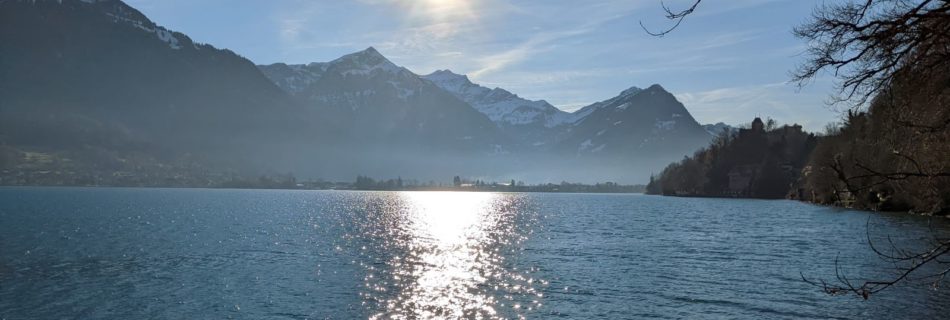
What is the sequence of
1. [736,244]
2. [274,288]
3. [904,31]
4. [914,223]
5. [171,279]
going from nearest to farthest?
[904,31]
[274,288]
[171,279]
[736,244]
[914,223]

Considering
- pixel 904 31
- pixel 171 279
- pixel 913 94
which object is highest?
pixel 904 31

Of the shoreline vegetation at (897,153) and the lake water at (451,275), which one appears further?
the lake water at (451,275)

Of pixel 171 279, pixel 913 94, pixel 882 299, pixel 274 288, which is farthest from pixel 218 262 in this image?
pixel 913 94

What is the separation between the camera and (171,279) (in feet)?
165

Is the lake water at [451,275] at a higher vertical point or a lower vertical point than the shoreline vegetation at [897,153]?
lower

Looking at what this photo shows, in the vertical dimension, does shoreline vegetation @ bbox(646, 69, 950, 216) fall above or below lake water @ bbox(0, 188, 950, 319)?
above

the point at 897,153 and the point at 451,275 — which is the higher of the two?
the point at 897,153

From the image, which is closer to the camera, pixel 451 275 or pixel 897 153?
pixel 897 153

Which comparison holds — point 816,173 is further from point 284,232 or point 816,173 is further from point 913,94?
point 913,94

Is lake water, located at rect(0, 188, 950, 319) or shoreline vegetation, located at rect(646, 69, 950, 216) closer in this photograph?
shoreline vegetation, located at rect(646, 69, 950, 216)

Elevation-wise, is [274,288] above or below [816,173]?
below

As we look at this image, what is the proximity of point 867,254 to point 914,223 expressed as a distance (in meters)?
33.6

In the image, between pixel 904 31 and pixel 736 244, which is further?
pixel 736 244

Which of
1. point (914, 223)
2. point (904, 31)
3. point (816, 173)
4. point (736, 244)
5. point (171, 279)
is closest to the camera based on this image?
point (904, 31)
